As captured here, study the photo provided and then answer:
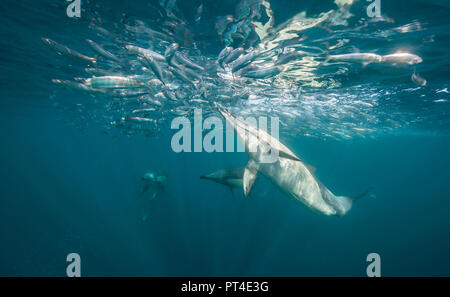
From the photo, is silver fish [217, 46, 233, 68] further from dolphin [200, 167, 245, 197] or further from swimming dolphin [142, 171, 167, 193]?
swimming dolphin [142, 171, 167, 193]

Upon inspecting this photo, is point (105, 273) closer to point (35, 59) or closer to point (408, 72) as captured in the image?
point (35, 59)

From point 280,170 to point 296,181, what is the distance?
52 centimetres

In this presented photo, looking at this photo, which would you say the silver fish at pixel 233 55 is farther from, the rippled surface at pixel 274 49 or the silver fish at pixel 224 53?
the rippled surface at pixel 274 49

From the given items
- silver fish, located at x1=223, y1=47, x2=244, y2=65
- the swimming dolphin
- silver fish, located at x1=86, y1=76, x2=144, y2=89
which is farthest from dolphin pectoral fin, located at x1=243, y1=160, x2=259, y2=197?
the swimming dolphin

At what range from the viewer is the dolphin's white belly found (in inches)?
186

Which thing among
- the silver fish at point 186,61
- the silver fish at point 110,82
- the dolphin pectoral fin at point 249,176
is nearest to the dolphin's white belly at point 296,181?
the dolphin pectoral fin at point 249,176

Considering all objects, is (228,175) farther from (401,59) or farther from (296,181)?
(401,59)

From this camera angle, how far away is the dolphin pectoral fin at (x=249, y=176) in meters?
3.89

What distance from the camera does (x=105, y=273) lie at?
64.5 feet

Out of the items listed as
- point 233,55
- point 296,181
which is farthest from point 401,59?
point 296,181

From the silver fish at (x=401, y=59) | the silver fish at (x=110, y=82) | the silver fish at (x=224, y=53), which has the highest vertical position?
the silver fish at (x=224, y=53)

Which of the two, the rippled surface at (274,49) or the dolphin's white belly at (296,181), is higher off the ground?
the rippled surface at (274,49)

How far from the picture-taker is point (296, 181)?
486cm
